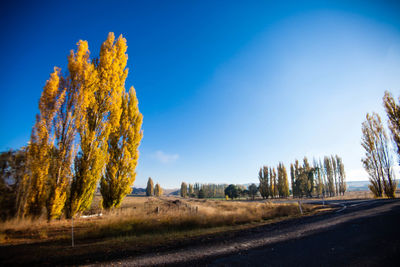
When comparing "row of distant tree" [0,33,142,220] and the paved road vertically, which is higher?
"row of distant tree" [0,33,142,220]

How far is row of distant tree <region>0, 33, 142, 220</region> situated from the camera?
9.41m

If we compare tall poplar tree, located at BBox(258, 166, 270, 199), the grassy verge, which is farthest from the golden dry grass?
tall poplar tree, located at BBox(258, 166, 270, 199)

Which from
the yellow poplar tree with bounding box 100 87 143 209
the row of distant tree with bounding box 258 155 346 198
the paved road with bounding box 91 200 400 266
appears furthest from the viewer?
the row of distant tree with bounding box 258 155 346 198

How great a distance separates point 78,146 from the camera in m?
10.1

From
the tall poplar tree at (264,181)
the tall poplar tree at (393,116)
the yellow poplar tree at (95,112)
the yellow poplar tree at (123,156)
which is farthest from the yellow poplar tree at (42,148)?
the tall poplar tree at (264,181)

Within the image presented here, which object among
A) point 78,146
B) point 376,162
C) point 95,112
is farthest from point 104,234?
point 376,162

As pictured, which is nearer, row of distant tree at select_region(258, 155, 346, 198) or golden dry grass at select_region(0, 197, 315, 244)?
golden dry grass at select_region(0, 197, 315, 244)

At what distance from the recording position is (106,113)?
1128 cm

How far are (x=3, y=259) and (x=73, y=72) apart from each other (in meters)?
10.1

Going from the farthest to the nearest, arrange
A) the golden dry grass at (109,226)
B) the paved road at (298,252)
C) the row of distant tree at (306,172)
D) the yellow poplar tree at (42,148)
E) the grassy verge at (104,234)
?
the row of distant tree at (306,172) → the yellow poplar tree at (42,148) → the golden dry grass at (109,226) → the grassy verge at (104,234) → the paved road at (298,252)

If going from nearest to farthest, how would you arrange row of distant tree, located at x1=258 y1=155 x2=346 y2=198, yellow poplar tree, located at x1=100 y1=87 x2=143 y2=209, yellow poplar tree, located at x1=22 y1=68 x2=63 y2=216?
yellow poplar tree, located at x1=22 y1=68 x2=63 y2=216, yellow poplar tree, located at x1=100 y1=87 x2=143 y2=209, row of distant tree, located at x1=258 y1=155 x2=346 y2=198

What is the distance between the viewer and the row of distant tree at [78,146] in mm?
9414

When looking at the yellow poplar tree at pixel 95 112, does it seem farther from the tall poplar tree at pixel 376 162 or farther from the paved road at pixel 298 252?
the tall poplar tree at pixel 376 162

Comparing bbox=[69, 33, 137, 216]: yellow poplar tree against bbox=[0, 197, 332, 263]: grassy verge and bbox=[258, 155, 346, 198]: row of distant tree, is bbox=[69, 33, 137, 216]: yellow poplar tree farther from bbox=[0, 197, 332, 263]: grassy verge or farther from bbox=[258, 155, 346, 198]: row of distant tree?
bbox=[258, 155, 346, 198]: row of distant tree
